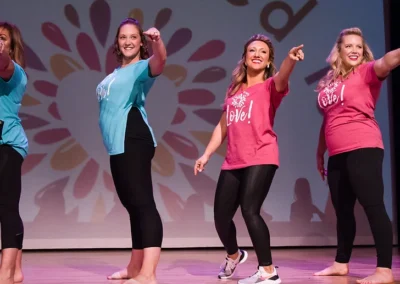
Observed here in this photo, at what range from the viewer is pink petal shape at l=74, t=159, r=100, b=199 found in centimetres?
486

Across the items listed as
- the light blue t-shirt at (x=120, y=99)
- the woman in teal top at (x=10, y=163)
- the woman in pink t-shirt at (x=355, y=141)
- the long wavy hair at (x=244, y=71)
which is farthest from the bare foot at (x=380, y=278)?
the woman in teal top at (x=10, y=163)

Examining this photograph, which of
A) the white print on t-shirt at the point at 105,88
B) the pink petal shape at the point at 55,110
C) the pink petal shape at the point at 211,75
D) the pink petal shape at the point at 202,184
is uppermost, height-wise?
the pink petal shape at the point at 211,75

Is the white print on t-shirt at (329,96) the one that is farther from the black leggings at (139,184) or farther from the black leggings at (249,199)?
the black leggings at (139,184)

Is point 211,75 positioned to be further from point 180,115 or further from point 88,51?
point 88,51

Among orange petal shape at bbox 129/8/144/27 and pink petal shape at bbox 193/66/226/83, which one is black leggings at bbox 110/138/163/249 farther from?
orange petal shape at bbox 129/8/144/27

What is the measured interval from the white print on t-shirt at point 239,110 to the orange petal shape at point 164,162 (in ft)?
6.03

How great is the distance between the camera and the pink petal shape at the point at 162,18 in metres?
4.95

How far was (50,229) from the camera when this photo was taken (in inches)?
191

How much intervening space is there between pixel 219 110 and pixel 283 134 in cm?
55

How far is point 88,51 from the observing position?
4.88 meters

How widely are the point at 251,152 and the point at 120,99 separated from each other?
69 centimetres

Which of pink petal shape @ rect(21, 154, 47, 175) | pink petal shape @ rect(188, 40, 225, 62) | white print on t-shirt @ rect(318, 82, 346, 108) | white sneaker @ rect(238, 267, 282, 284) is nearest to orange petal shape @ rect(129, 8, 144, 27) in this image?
pink petal shape @ rect(188, 40, 225, 62)

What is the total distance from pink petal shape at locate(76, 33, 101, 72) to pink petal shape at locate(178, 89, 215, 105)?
697mm

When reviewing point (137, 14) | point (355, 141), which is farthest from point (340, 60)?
point (137, 14)
